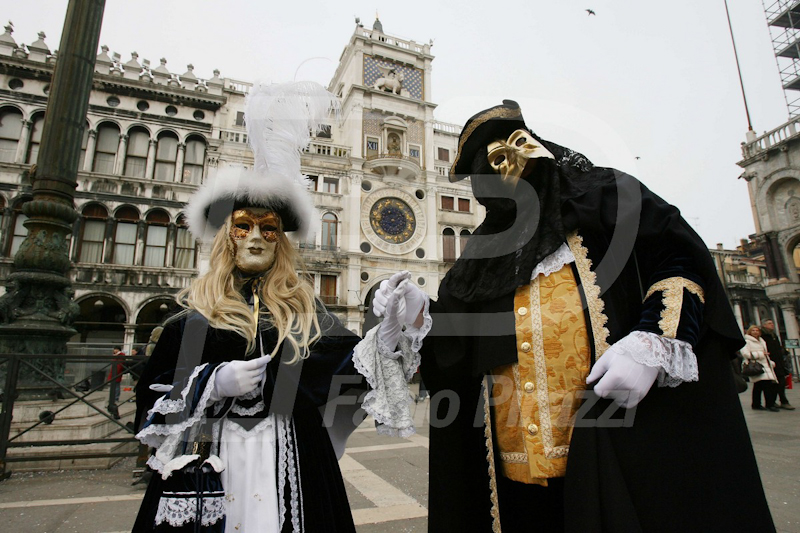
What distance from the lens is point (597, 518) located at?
4.20 ft

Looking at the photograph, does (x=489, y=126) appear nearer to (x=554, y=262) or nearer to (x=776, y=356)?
(x=554, y=262)

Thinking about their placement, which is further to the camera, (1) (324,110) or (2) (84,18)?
(2) (84,18)

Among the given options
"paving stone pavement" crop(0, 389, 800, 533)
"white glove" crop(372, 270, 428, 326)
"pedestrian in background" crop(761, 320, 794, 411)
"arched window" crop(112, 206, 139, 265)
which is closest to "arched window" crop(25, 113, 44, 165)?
"arched window" crop(112, 206, 139, 265)

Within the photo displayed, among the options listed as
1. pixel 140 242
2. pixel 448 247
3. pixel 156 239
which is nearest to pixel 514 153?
pixel 140 242

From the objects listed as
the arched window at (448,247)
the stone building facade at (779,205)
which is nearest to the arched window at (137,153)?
the arched window at (448,247)

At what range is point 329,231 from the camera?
891 inches

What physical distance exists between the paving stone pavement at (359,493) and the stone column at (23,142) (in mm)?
20241

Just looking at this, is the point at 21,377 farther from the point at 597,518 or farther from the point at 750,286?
the point at 750,286

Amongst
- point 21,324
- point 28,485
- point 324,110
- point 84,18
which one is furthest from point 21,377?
point 324,110

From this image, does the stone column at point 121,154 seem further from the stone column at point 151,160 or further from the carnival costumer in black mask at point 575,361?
the carnival costumer in black mask at point 575,361

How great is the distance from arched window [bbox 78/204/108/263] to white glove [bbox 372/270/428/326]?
21211 millimetres

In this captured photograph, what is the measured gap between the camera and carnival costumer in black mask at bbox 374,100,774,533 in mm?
1315

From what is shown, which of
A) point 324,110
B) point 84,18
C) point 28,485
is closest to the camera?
point 324,110

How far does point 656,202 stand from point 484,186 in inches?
26.4
